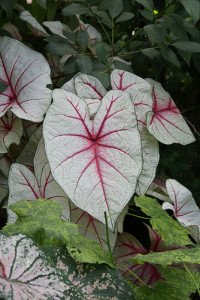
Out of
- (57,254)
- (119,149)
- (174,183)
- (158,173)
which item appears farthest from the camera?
(158,173)

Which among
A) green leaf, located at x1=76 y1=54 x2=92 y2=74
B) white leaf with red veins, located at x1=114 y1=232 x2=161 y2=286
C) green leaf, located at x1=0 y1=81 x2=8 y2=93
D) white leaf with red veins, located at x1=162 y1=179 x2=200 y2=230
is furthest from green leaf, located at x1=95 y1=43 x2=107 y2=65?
white leaf with red veins, located at x1=114 y1=232 x2=161 y2=286

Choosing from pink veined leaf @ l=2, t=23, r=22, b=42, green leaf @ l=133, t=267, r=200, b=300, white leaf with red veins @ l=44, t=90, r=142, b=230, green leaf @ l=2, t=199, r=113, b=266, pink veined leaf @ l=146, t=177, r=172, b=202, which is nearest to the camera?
green leaf @ l=2, t=199, r=113, b=266

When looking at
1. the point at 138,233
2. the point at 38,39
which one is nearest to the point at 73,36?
the point at 38,39

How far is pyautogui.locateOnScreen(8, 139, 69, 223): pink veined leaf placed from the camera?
1.27 m

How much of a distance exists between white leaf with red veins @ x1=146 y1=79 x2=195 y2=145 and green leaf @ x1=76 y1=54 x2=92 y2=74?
0.20 meters

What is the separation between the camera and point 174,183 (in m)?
1.33

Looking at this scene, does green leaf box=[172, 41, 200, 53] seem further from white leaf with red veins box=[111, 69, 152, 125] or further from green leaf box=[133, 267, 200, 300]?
green leaf box=[133, 267, 200, 300]

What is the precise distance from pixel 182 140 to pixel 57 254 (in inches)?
26.0

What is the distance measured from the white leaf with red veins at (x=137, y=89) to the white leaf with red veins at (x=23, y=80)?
19 cm

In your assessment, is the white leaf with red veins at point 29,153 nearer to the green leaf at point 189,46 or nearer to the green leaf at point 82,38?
the green leaf at point 82,38

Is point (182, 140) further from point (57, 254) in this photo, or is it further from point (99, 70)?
point (57, 254)

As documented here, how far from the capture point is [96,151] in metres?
1.22

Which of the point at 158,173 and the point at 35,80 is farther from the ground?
the point at 35,80

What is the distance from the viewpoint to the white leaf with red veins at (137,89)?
4.60 ft
